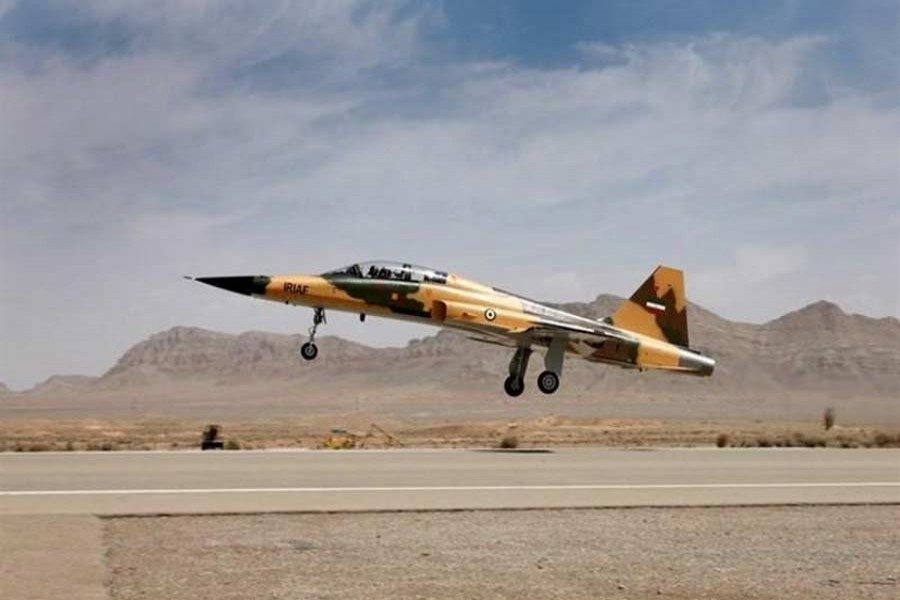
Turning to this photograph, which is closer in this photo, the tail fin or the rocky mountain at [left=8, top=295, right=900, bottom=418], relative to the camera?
the tail fin

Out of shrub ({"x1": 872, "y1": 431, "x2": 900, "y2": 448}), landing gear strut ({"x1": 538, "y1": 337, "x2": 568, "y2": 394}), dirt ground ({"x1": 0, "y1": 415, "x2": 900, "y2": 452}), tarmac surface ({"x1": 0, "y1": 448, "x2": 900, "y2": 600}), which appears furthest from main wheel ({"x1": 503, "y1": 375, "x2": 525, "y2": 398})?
shrub ({"x1": 872, "y1": 431, "x2": 900, "y2": 448})

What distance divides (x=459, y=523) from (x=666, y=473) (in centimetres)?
853

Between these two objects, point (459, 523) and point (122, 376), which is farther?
point (122, 376)

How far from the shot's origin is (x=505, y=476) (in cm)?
2120

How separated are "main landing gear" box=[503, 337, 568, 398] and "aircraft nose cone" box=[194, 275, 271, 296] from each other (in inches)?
330

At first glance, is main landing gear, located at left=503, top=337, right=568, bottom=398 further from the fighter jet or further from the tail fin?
the tail fin

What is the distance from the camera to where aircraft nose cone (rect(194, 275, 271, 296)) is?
32.7 metres

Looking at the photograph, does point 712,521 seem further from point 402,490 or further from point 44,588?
point 44,588

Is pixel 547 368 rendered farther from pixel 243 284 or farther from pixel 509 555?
pixel 509 555

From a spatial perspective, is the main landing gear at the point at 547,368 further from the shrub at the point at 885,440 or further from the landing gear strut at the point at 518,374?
the shrub at the point at 885,440

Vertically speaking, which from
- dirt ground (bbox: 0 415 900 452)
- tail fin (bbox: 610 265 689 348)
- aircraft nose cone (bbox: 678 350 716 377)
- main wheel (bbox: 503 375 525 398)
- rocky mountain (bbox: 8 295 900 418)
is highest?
rocky mountain (bbox: 8 295 900 418)

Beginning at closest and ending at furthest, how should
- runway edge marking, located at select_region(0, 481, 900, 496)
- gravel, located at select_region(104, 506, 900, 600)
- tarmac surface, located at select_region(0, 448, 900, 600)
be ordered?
gravel, located at select_region(104, 506, 900, 600) → tarmac surface, located at select_region(0, 448, 900, 600) → runway edge marking, located at select_region(0, 481, 900, 496)

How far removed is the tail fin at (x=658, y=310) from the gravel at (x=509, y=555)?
19.5 m

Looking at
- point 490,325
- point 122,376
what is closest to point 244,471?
point 490,325
